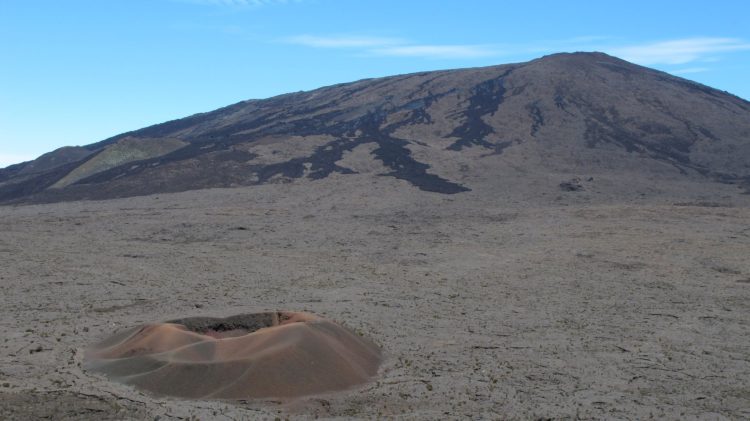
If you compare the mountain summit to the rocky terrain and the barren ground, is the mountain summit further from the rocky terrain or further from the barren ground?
the barren ground

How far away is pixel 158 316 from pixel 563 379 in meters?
8.89

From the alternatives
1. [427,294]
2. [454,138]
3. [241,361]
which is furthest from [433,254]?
[454,138]

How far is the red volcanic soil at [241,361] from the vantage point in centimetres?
1066

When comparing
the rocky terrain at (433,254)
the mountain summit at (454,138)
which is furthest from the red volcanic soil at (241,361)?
the mountain summit at (454,138)

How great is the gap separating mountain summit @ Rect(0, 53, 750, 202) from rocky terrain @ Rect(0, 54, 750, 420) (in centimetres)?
31

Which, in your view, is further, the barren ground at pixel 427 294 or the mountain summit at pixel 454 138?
the mountain summit at pixel 454 138

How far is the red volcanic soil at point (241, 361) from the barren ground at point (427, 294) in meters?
0.37

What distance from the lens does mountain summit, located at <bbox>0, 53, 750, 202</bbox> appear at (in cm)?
4434

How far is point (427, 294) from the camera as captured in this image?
61.9 ft

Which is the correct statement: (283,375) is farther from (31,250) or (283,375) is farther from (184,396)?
(31,250)

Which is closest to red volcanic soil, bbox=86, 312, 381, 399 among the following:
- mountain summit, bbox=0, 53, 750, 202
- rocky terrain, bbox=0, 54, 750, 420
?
rocky terrain, bbox=0, 54, 750, 420

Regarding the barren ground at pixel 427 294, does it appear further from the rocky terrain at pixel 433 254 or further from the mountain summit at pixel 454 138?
the mountain summit at pixel 454 138

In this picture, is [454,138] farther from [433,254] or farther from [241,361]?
[241,361]

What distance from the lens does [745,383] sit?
11.7m
